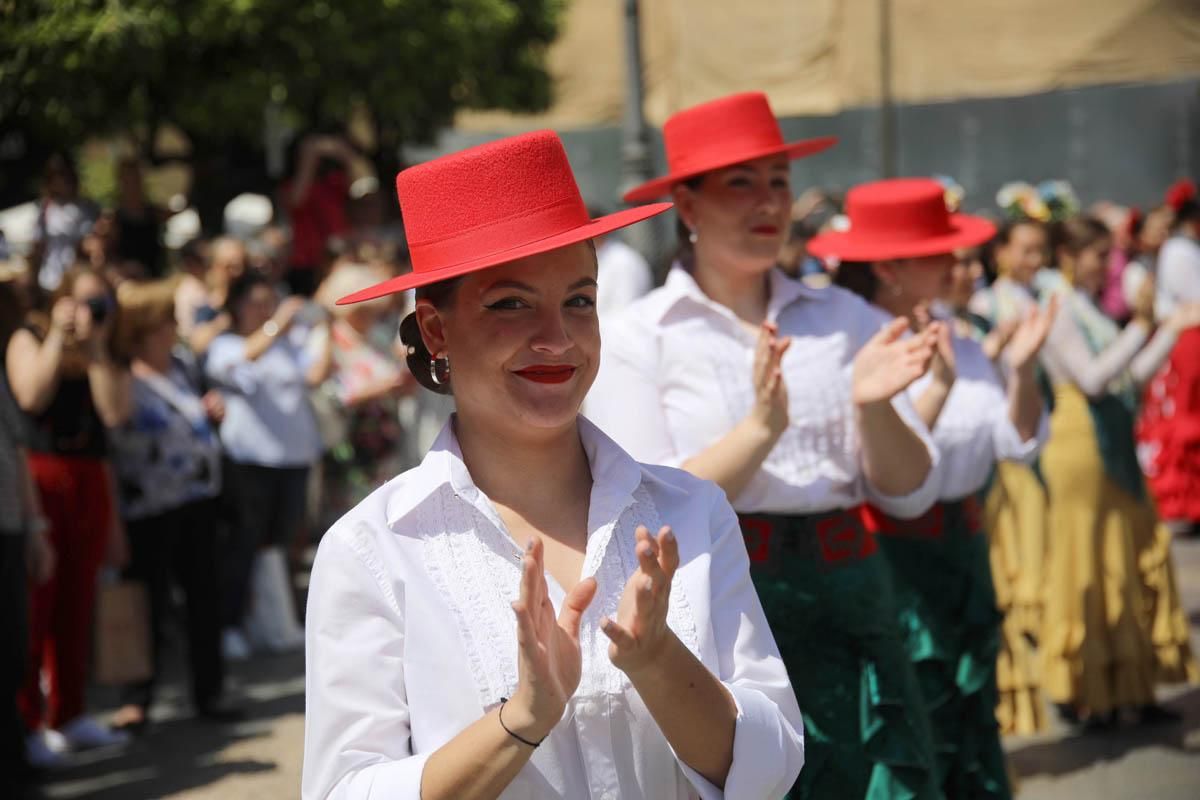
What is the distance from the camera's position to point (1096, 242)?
8.28 metres

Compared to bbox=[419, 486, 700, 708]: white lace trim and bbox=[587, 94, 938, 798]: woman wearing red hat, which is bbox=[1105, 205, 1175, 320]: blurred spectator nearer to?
bbox=[587, 94, 938, 798]: woman wearing red hat

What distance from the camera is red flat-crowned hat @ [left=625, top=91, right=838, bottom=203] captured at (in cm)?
419

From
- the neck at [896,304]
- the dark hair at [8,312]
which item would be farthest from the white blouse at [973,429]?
the dark hair at [8,312]

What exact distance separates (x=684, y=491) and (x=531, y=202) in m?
0.54

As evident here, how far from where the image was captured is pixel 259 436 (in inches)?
349

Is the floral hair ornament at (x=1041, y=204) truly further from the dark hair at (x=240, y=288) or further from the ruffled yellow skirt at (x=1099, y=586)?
the dark hair at (x=240, y=288)

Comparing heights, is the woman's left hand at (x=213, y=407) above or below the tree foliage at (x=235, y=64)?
below

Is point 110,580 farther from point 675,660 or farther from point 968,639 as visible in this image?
point 675,660

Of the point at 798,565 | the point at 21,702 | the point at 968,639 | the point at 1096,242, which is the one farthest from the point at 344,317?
the point at 798,565

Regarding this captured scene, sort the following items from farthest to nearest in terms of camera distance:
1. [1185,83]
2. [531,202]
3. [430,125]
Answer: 1. [430,125]
2. [1185,83]
3. [531,202]

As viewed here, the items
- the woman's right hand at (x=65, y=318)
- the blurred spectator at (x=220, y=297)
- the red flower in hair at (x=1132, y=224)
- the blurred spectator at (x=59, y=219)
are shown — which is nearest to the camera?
the woman's right hand at (x=65, y=318)

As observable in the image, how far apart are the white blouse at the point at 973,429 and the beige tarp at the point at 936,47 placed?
11.0 meters

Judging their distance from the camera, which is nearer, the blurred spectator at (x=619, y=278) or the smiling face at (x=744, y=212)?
the smiling face at (x=744, y=212)

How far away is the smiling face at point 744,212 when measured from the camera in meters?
4.14
